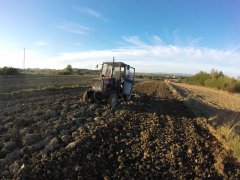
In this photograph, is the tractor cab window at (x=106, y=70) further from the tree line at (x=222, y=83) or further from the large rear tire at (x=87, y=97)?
the tree line at (x=222, y=83)

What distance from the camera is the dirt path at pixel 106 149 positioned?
20.9ft

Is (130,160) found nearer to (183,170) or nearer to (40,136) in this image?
(183,170)

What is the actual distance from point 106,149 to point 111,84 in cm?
651

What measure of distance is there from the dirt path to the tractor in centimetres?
229

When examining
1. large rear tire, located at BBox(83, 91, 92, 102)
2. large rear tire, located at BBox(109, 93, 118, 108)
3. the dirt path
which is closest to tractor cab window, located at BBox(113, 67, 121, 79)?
large rear tire, located at BBox(109, 93, 118, 108)

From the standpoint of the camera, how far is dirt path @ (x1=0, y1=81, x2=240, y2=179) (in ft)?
20.9

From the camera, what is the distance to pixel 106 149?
305 inches

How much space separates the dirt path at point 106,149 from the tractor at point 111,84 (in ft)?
7.52

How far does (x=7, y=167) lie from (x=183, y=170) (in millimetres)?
3652

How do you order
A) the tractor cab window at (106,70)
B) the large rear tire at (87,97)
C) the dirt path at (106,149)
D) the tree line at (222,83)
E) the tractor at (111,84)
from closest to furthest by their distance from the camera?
the dirt path at (106,149) → the tractor at (111,84) → the tractor cab window at (106,70) → the large rear tire at (87,97) → the tree line at (222,83)

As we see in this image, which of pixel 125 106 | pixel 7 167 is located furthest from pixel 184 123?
pixel 7 167

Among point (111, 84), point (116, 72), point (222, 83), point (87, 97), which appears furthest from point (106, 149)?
point (222, 83)

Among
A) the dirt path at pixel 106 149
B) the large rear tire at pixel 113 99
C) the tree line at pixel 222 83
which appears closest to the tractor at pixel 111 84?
the large rear tire at pixel 113 99

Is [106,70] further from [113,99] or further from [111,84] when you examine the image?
→ [113,99]
